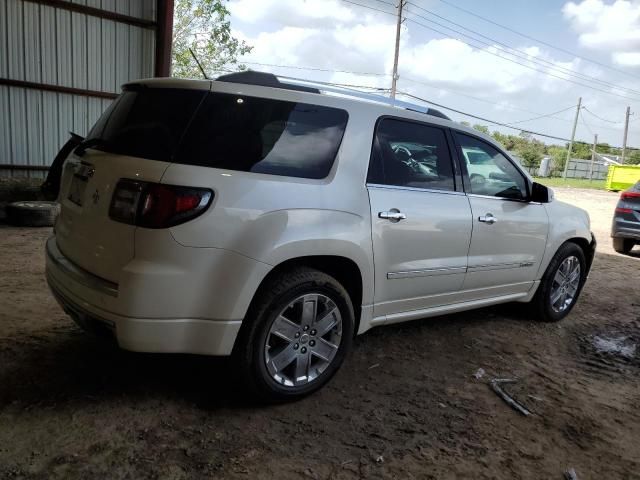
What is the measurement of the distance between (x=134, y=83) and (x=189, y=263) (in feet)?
4.26

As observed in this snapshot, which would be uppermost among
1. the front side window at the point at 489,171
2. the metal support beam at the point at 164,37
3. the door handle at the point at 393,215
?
the metal support beam at the point at 164,37

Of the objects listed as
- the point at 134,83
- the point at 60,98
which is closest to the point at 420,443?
the point at 134,83

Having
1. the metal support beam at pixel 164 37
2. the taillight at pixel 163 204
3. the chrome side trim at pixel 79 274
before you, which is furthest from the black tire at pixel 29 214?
the taillight at pixel 163 204

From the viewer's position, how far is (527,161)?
1895 inches

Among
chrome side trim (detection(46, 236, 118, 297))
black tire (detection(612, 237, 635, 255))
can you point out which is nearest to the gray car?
black tire (detection(612, 237, 635, 255))

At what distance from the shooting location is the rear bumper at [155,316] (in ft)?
8.12

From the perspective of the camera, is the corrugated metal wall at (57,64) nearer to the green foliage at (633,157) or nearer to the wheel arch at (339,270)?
the wheel arch at (339,270)

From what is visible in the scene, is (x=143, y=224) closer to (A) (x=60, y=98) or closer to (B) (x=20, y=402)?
(B) (x=20, y=402)

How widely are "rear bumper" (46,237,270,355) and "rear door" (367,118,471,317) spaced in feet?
3.29

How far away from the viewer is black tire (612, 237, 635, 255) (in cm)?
929

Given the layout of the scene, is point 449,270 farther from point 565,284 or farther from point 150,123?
point 150,123

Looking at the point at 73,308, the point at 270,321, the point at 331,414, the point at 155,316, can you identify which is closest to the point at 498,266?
the point at 331,414

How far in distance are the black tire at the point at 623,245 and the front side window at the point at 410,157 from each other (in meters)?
6.99

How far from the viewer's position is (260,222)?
2641 millimetres
